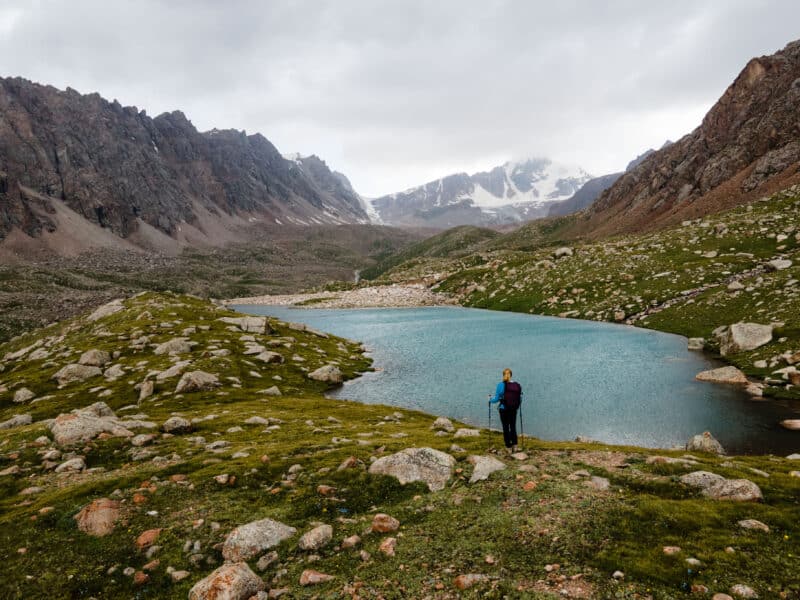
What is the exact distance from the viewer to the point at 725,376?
4097 centimetres

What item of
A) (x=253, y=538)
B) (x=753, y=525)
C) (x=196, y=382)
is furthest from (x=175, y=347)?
(x=753, y=525)

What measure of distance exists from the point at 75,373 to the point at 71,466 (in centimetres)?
3586

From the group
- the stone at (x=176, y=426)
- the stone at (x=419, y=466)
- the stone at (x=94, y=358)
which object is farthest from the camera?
the stone at (x=94, y=358)

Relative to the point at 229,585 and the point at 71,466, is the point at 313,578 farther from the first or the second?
the point at 71,466

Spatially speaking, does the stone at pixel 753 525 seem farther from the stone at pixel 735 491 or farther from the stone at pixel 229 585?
the stone at pixel 229 585

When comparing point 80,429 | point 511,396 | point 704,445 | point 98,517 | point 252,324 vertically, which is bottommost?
point 704,445

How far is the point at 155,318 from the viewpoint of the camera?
243 feet

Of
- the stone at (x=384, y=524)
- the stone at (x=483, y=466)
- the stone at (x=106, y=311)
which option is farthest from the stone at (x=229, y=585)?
the stone at (x=106, y=311)

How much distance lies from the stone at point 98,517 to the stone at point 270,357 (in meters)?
42.4

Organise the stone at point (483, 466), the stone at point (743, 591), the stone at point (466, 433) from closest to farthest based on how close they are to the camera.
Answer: the stone at point (743, 591)
the stone at point (483, 466)
the stone at point (466, 433)

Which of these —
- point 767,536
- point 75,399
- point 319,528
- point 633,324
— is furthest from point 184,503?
point 633,324

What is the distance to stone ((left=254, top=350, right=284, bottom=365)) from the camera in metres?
59.0

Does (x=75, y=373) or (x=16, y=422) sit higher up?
(x=75, y=373)

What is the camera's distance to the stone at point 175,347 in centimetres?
5778
